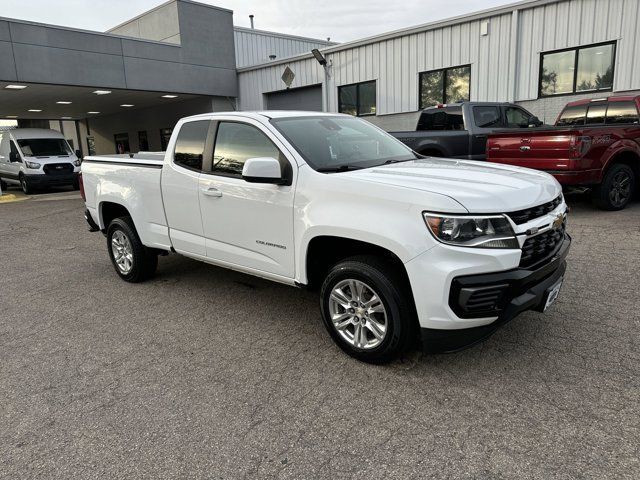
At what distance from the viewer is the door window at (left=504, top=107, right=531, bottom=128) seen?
10.5 m

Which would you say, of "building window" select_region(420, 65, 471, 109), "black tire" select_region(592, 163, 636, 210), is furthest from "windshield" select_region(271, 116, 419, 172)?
"building window" select_region(420, 65, 471, 109)

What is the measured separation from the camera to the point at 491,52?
45.3 feet

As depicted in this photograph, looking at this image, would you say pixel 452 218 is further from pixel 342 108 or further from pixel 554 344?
pixel 342 108

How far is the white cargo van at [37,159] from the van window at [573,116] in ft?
51.7

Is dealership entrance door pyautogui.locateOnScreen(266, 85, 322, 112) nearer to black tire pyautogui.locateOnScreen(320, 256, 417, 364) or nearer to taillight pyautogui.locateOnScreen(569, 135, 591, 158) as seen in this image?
taillight pyautogui.locateOnScreen(569, 135, 591, 158)

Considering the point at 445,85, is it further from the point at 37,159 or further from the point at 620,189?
the point at 37,159

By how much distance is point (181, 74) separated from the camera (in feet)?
A: 65.0

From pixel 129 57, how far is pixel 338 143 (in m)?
16.9

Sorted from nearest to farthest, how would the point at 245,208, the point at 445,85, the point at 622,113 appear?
the point at 245,208, the point at 622,113, the point at 445,85

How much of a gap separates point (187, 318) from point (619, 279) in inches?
171

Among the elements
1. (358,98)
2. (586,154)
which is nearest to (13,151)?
(358,98)

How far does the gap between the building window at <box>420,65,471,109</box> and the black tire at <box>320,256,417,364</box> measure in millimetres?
12525

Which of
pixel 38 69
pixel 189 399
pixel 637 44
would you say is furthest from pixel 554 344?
pixel 38 69

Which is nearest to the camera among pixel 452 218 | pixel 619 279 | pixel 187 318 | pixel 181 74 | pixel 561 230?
pixel 452 218
